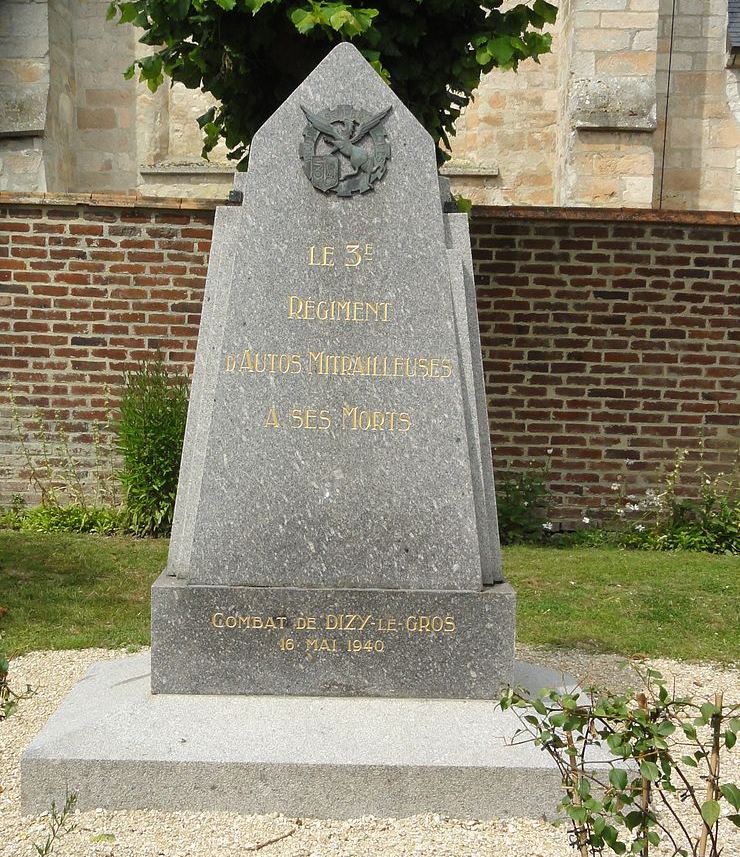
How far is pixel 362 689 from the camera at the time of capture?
2.94 m

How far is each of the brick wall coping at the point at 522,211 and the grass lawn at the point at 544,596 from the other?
249 cm

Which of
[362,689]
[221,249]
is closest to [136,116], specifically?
[221,249]

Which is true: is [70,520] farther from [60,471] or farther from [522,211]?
[522,211]

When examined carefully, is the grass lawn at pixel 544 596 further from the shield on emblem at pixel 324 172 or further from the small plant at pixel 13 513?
the shield on emblem at pixel 324 172

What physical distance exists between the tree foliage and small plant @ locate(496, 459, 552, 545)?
269cm

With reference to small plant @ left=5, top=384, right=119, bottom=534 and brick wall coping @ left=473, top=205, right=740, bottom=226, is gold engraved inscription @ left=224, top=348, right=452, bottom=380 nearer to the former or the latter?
brick wall coping @ left=473, top=205, right=740, bottom=226

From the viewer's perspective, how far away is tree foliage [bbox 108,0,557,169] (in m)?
4.92

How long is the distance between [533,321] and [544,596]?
2441mm

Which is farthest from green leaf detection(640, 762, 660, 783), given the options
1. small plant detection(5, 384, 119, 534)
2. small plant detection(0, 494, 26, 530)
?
small plant detection(0, 494, 26, 530)

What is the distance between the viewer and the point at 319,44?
5.23 metres

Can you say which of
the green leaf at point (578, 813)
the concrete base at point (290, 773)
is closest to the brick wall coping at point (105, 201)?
the concrete base at point (290, 773)

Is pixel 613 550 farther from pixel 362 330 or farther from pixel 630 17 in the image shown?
pixel 630 17

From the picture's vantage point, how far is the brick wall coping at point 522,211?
669 cm

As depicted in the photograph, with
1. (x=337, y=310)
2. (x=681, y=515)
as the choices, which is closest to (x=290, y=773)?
(x=337, y=310)
